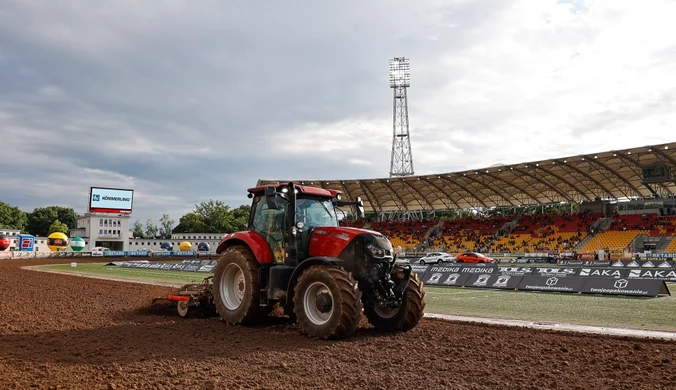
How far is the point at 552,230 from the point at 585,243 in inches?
221

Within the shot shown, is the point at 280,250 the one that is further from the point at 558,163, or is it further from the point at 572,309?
the point at 558,163

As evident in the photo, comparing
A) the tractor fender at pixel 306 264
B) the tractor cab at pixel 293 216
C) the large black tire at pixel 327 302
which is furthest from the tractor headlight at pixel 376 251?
the tractor cab at pixel 293 216

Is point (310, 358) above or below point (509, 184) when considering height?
below

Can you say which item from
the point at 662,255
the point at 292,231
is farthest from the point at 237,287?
the point at 662,255

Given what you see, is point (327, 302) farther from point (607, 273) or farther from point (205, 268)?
point (205, 268)

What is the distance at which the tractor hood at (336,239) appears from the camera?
8859mm

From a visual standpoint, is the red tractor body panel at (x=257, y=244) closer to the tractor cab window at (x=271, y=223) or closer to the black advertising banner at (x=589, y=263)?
the tractor cab window at (x=271, y=223)

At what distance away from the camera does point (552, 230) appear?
54.9m

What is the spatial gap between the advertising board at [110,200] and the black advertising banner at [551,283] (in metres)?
75.5

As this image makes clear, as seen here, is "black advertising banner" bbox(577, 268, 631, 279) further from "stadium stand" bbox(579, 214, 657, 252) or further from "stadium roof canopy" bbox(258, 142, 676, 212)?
"stadium stand" bbox(579, 214, 657, 252)

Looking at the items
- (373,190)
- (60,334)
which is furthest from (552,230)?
(60,334)

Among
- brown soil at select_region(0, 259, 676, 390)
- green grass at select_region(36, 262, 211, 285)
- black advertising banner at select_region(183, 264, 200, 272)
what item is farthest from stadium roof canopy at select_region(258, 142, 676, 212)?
brown soil at select_region(0, 259, 676, 390)

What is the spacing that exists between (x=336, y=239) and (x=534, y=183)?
159 feet

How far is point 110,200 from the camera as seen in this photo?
8319 centimetres
